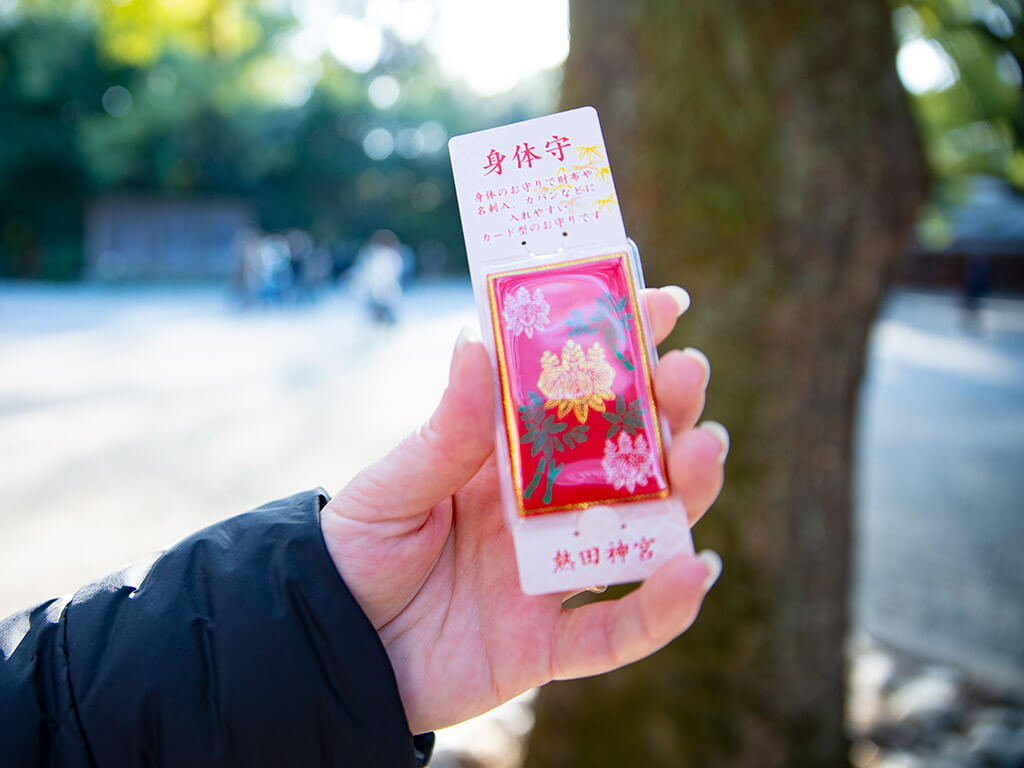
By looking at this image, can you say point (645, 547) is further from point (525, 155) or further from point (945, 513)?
point (945, 513)

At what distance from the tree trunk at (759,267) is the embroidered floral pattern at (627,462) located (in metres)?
1.31

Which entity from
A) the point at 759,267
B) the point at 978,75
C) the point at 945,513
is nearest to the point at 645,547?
the point at 759,267

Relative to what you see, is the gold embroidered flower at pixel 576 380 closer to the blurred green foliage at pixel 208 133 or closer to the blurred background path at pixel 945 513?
the blurred background path at pixel 945 513

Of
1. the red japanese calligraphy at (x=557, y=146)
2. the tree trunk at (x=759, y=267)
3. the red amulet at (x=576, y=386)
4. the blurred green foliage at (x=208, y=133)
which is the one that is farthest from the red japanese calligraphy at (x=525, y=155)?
the blurred green foliage at (x=208, y=133)

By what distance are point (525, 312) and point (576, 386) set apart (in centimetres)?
15

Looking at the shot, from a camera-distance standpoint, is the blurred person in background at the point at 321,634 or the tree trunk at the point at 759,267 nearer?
the blurred person in background at the point at 321,634

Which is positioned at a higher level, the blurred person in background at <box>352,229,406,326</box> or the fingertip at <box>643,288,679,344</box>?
the blurred person in background at <box>352,229,406,326</box>

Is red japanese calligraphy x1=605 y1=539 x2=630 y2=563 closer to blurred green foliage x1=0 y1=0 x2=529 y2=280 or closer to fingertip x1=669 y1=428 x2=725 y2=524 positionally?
fingertip x1=669 y1=428 x2=725 y2=524

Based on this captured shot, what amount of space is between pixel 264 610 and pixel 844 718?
252 cm

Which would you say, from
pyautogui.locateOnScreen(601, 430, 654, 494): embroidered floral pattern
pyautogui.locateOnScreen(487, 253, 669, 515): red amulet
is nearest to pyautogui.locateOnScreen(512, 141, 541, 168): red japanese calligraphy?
pyautogui.locateOnScreen(487, 253, 669, 515): red amulet

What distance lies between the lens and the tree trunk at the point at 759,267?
233 centimetres

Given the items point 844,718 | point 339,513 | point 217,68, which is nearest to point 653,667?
point 844,718

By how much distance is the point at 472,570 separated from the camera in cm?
132

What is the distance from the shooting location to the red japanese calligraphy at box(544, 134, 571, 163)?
1.25 metres
